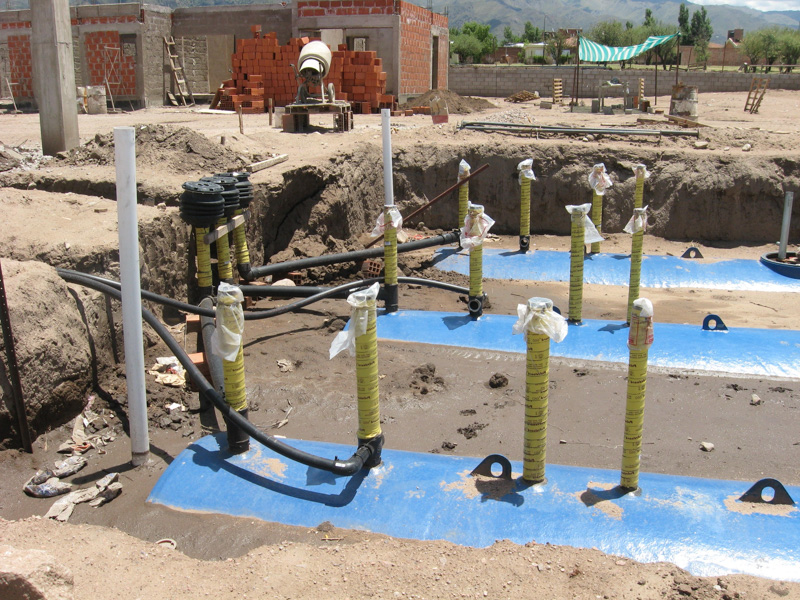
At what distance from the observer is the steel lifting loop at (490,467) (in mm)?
3736

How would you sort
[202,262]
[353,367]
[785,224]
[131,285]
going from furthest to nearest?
[785,224] < [353,367] < [202,262] < [131,285]

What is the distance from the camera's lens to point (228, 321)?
12.6 ft

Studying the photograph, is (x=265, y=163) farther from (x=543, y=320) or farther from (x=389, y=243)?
(x=543, y=320)

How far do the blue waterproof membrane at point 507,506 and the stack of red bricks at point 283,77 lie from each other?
17.0 meters

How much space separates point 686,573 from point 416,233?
28.7 ft

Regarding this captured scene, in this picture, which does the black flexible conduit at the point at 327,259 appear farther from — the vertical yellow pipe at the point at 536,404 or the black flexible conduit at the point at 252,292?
the vertical yellow pipe at the point at 536,404

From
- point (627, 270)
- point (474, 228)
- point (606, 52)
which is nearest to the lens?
point (474, 228)

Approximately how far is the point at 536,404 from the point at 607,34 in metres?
65.2

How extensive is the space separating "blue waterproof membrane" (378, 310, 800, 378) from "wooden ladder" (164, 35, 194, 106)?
1841 cm

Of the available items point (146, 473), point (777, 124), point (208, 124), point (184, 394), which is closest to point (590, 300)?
point (184, 394)

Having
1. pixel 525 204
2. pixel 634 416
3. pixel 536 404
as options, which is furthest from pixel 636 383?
pixel 525 204

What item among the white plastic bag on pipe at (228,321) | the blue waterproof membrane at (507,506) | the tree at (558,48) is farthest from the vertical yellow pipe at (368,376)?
the tree at (558,48)

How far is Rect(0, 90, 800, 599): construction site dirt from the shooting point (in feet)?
10.1

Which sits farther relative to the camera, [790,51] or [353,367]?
[790,51]
